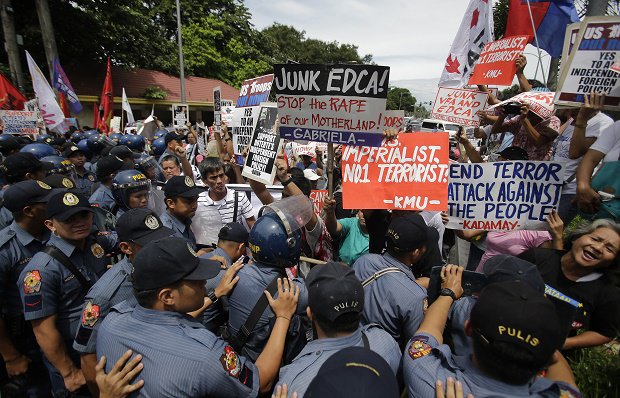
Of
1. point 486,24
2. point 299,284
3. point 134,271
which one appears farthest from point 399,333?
point 486,24

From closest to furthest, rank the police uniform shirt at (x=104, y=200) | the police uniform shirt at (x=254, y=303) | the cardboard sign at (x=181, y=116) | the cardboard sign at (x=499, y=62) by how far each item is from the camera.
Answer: the police uniform shirt at (x=254, y=303), the police uniform shirt at (x=104, y=200), the cardboard sign at (x=499, y=62), the cardboard sign at (x=181, y=116)

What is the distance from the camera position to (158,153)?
31.0 feet

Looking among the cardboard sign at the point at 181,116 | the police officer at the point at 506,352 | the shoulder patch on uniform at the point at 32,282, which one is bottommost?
the shoulder patch on uniform at the point at 32,282

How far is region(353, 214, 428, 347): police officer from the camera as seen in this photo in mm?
2342

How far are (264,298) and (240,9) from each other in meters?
35.6

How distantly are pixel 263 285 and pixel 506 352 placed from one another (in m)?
1.44

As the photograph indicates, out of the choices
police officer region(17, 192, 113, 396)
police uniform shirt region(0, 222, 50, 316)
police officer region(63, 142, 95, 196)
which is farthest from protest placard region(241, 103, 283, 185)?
police officer region(63, 142, 95, 196)

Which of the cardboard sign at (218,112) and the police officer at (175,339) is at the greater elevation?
the cardboard sign at (218,112)

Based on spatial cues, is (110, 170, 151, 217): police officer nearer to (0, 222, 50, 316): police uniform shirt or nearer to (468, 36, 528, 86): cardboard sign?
Result: (0, 222, 50, 316): police uniform shirt

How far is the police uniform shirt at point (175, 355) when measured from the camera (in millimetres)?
1587

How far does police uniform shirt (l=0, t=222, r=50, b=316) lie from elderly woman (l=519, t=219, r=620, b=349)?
4033 mm

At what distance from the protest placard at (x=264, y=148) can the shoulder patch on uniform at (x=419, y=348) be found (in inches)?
90.8

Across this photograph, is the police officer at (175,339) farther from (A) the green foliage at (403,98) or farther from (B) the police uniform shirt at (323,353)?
(A) the green foliage at (403,98)

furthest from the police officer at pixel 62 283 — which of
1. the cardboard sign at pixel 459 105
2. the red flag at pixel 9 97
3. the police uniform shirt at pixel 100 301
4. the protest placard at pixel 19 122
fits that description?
the red flag at pixel 9 97
